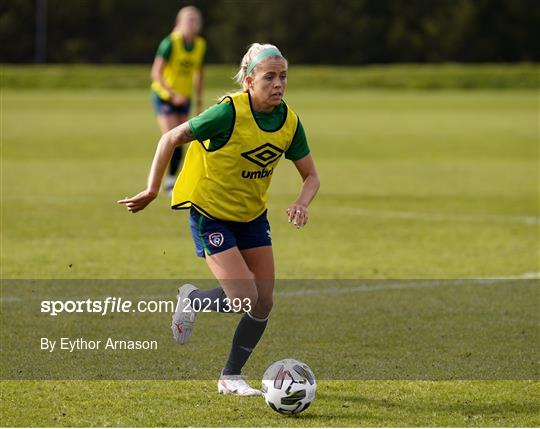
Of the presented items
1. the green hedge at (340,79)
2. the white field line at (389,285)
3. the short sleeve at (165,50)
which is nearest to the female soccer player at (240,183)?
the white field line at (389,285)

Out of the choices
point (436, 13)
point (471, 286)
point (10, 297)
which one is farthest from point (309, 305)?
point (436, 13)

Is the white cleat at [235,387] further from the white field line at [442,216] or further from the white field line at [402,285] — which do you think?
the white field line at [442,216]

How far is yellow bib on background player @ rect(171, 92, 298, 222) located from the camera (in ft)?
21.4

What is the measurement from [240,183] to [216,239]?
34cm

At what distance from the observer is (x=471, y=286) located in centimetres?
1012

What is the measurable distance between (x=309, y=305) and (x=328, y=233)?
427cm

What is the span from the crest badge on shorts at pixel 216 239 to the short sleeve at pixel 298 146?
645 millimetres

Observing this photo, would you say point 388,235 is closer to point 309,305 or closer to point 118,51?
point 309,305

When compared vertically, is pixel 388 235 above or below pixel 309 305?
below

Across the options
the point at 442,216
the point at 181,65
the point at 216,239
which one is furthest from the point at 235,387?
the point at 181,65

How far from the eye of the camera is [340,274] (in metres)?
10.7

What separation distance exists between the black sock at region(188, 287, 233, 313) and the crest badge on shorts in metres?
0.44

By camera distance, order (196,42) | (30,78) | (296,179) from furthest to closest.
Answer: (30,78)
(296,179)
(196,42)

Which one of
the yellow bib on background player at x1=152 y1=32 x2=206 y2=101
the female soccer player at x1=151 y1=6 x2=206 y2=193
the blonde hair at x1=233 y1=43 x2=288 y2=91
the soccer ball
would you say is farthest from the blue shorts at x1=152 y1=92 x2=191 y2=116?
the soccer ball
